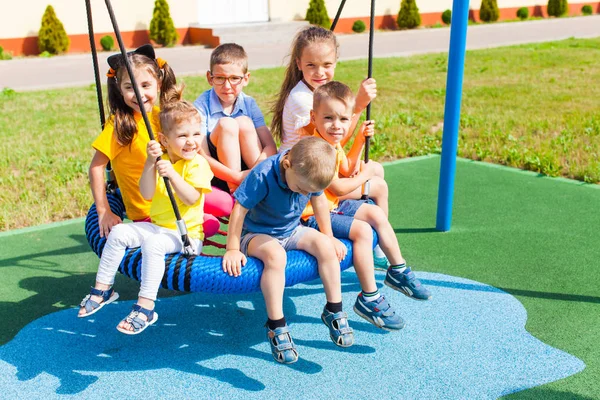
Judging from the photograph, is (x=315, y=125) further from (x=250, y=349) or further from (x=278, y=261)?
(x=250, y=349)

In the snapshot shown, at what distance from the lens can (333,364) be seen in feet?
9.90

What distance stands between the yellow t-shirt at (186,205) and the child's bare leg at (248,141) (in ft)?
1.57

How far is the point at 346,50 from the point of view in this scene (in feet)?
52.3

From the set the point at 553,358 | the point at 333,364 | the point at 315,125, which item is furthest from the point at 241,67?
the point at 553,358

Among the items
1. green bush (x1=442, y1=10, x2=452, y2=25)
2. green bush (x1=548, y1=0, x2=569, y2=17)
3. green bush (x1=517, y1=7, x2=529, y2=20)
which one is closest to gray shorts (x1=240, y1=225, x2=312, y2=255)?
green bush (x1=442, y1=10, x2=452, y2=25)

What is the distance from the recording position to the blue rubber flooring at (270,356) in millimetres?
2828

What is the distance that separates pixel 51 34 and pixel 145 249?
47.9ft

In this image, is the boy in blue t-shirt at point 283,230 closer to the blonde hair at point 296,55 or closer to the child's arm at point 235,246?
the child's arm at point 235,246

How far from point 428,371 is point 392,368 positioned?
0.15 m

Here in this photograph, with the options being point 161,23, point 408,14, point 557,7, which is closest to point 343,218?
point 161,23

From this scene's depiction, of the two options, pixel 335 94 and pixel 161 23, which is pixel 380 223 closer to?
pixel 335 94

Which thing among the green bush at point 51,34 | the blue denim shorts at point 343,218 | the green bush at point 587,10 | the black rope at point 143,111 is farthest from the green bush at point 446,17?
the black rope at point 143,111

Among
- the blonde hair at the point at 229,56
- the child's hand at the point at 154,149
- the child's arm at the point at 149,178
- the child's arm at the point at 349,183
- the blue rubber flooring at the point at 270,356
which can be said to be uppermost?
the blonde hair at the point at 229,56

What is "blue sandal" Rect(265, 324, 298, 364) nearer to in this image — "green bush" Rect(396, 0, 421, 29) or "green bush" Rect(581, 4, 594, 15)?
"green bush" Rect(396, 0, 421, 29)
